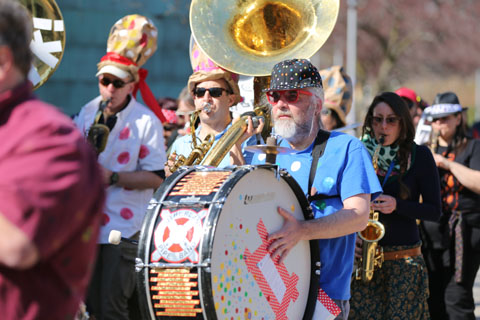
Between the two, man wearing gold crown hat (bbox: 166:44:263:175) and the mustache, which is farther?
man wearing gold crown hat (bbox: 166:44:263:175)

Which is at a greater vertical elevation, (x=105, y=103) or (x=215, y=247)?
(x=105, y=103)

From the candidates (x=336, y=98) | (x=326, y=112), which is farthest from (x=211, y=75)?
(x=336, y=98)

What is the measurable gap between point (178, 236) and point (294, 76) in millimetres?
1066

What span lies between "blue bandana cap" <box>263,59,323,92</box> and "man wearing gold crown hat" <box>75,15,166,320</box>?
70.4 inches

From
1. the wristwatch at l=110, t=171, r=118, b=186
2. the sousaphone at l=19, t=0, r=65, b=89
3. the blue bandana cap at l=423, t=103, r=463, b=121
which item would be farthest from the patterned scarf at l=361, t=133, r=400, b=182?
the sousaphone at l=19, t=0, r=65, b=89

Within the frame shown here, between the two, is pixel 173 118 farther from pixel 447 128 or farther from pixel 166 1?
pixel 166 1

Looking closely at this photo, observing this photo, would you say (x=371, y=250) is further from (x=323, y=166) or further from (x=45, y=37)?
(x=45, y=37)

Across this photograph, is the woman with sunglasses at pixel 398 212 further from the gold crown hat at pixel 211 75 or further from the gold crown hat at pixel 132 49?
the gold crown hat at pixel 132 49

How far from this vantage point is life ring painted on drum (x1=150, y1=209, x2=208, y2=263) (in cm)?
280

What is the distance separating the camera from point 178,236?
2844 millimetres

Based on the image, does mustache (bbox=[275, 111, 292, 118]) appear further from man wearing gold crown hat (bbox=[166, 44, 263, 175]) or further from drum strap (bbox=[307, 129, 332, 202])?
man wearing gold crown hat (bbox=[166, 44, 263, 175])

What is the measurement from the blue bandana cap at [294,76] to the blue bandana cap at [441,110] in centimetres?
278

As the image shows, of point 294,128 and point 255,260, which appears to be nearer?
point 255,260

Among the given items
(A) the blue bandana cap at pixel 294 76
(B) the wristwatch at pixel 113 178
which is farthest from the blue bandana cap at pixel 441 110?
(A) the blue bandana cap at pixel 294 76
